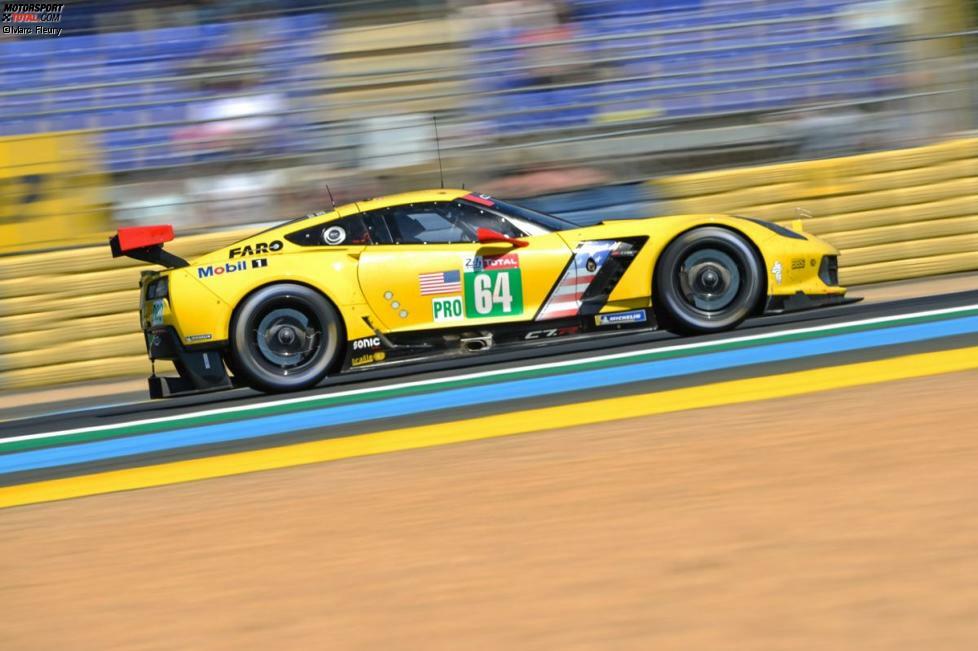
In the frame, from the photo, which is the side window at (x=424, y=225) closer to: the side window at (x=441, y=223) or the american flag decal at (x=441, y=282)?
the side window at (x=441, y=223)

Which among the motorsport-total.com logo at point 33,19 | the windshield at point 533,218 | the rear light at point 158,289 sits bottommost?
the rear light at point 158,289

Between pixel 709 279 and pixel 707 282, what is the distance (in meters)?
0.02

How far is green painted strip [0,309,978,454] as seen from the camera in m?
7.54

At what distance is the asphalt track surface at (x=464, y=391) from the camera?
22.4ft

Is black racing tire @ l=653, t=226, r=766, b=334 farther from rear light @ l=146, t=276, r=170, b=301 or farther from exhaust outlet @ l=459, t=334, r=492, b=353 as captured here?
rear light @ l=146, t=276, r=170, b=301

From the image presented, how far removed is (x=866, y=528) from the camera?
4.11 metres

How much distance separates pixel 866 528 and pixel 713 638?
3.19 ft

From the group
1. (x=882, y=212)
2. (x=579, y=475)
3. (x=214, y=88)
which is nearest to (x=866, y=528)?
(x=579, y=475)

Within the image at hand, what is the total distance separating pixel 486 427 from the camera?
6.36m

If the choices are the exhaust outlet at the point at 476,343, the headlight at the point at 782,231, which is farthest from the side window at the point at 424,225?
the headlight at the point at 782,231

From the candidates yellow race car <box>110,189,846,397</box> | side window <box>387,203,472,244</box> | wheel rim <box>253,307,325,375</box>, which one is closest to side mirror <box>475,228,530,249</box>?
yellow race car <box>110,189,846,397</box>

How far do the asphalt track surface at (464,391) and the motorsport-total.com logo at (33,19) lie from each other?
4.10 m

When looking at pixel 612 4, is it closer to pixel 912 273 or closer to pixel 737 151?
pixel 737 151

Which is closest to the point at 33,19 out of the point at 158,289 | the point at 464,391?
the point at 158,289
